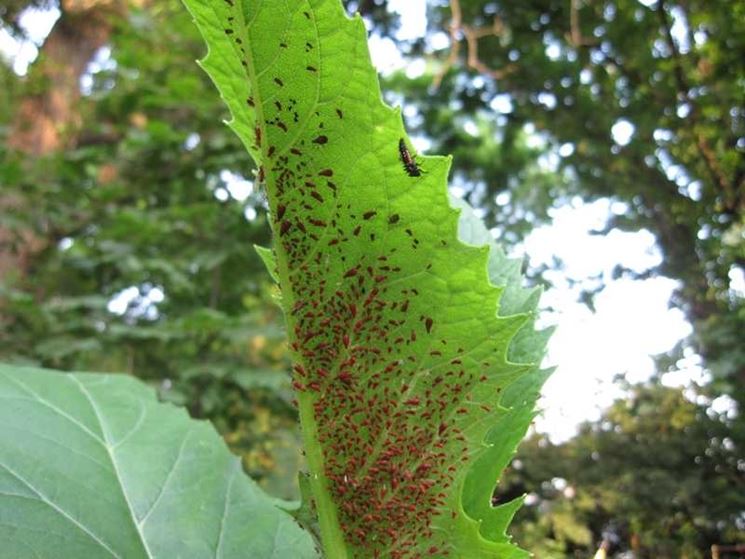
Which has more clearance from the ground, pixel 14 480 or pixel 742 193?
pixel 14 480

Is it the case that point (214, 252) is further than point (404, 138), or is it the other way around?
point (214, 252)

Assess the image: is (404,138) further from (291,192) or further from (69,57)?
(69,57)

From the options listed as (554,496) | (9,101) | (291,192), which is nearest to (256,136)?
(291,192)

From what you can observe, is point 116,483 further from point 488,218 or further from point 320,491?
point 488,218

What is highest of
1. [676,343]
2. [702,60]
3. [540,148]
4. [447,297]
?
[447,297]

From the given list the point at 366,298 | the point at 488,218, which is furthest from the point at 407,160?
the point at 488,218

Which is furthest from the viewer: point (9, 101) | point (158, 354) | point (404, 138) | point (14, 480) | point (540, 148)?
point (540, 148)

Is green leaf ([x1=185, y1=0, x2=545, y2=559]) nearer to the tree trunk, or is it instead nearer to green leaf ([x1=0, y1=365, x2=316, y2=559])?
green leaf ([x1=0, y1=365, x2=316, y2=559])

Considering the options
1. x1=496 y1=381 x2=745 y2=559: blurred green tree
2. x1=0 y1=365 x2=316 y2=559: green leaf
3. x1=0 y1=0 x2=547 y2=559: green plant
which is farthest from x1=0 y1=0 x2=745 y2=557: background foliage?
x1=0 y1=0 x2=547 y2=559: green plant
